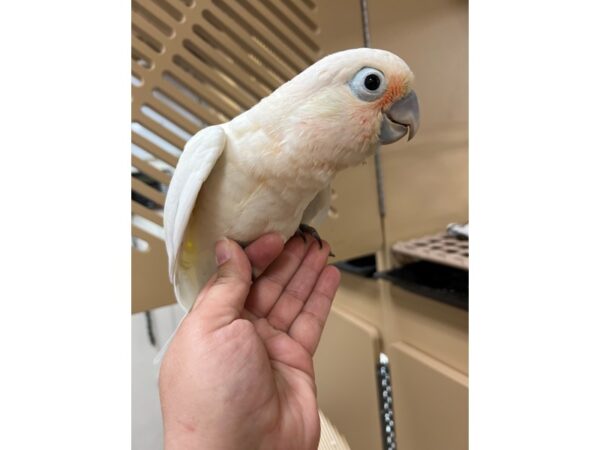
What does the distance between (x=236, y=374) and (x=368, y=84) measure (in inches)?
20.2

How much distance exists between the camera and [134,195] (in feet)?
3.48

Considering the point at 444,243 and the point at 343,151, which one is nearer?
the point at 343,151

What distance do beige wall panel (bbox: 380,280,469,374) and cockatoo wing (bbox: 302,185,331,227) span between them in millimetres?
521

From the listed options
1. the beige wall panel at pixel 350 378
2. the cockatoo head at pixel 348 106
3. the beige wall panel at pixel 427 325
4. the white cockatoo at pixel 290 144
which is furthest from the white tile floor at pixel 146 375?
the cockatoo head at pixel 348 106

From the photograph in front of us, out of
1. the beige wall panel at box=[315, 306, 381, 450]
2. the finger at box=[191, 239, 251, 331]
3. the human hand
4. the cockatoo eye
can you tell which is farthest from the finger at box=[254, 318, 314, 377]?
the beige wall panel at box=[315, 306, 381, 450]

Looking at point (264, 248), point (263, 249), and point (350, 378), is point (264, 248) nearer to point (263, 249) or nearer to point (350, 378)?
point (263, 249)

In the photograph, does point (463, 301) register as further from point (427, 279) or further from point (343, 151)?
point (343, 151)

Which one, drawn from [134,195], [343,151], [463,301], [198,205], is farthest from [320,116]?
[463,301]

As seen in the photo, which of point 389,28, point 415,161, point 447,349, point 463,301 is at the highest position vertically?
point 389,28

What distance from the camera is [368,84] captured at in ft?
2.16

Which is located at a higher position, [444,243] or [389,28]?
[389,28]

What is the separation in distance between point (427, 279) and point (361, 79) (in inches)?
31.8

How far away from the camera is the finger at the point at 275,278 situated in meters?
0.89

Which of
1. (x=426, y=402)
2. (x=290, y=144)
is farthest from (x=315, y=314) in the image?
(x=426, y=402)
